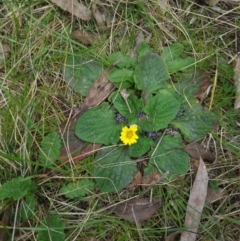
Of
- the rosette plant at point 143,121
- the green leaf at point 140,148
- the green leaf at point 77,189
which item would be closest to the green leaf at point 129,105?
the rosette plant at point 143,121

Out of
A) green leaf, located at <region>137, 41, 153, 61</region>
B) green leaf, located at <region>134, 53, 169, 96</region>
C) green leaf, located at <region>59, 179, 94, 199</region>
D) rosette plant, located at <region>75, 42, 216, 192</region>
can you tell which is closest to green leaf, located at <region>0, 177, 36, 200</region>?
green leaf, located at <region>59, 179, 94, 199</region>

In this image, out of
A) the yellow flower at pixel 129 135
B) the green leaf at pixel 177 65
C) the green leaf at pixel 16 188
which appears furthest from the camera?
the green leaf at pixel 177 65

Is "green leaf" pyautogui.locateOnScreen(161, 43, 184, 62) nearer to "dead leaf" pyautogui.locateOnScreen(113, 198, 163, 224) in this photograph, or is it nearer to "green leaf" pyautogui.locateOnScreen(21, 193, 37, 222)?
"dead leaf" pyautogui.locateOnScreen(113, 198, 163, 224)

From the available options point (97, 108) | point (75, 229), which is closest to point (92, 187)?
point (75, 229)

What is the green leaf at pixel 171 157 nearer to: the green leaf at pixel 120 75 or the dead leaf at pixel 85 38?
the green leaf at pixel 120 75

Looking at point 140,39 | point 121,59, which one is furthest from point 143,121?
point 140,39

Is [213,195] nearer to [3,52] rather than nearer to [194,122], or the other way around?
[194,122]

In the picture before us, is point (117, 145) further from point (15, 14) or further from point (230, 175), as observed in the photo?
point (15, 14)
